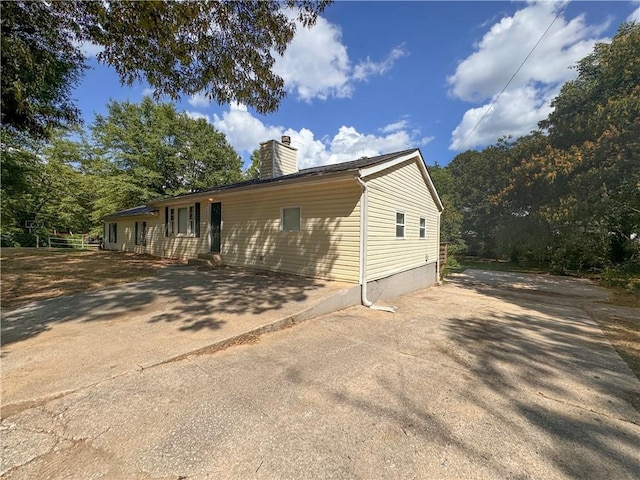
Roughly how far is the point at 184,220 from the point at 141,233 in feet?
19.3

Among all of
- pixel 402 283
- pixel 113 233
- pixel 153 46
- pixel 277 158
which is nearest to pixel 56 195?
pixel 113 233

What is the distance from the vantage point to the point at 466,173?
36781 mm

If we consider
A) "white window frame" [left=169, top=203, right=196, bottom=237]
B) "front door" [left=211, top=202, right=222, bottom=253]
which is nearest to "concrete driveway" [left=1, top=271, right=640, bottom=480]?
"front door" [left=211, top=202, right=222, bottom=253]

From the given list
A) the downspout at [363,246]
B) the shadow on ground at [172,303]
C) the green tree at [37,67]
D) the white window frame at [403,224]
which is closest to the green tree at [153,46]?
the green tree at [37,67]

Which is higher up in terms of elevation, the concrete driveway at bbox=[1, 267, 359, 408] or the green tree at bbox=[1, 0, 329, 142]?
the green tree at bbox=[1, 0, 329, 142]

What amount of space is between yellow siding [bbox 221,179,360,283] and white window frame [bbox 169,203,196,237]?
2.91 meters

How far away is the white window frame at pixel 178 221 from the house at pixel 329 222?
0.15ft

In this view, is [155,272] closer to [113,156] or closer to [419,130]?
[419,130]

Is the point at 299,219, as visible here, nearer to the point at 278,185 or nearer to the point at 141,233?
the point at 278,185

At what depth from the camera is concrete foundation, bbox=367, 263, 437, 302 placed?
289 inches

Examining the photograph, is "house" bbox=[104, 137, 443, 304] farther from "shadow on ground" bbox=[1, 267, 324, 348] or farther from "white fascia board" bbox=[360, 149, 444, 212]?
"shadow on ground" bbox=[1, 267, 324, 348]

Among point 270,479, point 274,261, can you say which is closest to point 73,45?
point 274,261

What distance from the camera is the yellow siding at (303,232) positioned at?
685cm

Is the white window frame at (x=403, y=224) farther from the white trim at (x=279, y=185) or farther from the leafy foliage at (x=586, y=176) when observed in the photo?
the leafy foliage at (x=586, y=176)
